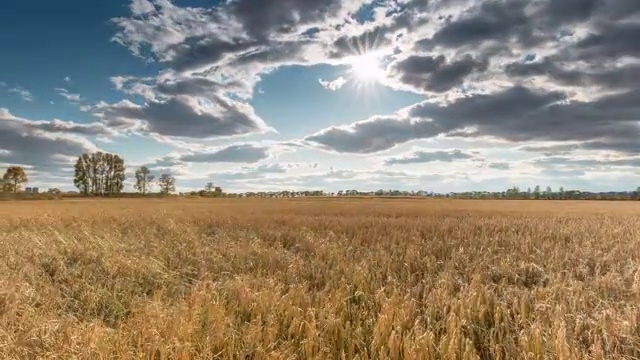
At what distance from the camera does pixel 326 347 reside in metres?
4.05

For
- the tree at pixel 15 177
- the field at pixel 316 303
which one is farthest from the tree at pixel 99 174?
the field at pixel 316 303

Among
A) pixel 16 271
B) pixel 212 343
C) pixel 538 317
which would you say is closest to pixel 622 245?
pixel 538 317

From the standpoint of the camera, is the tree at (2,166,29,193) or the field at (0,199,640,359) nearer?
the field at (0,199,640,359)

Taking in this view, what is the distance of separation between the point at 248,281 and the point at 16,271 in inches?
188

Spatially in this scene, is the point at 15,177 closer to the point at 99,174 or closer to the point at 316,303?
the point at 99,174

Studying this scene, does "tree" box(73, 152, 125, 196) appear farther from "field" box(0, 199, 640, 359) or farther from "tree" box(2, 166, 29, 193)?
"field" box(0, 199, 640, 359)

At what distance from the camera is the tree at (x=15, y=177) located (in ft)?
297

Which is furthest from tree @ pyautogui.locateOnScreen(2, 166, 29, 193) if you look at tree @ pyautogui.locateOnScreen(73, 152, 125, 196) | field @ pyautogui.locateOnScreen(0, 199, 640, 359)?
field @ pyautogui.locateOnScreen(0, 199, 640, 359)

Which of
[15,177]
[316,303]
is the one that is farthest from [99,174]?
[316,303]

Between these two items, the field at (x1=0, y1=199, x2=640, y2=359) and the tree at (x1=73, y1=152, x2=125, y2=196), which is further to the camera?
the tree at (x1=73, y1=152, x2=125, y2=196)

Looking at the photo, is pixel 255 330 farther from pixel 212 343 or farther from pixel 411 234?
pixel 411 234

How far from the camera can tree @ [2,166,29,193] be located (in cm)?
9038

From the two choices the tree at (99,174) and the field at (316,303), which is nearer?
the field at (316,303)

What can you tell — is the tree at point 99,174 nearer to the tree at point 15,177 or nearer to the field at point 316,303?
the tree at point 15,177
